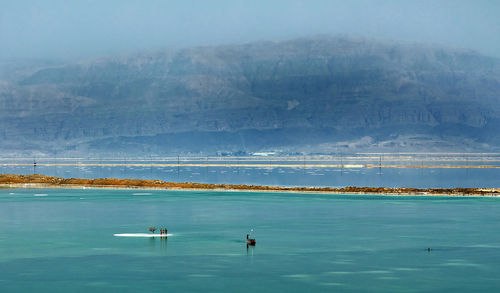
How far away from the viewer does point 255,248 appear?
119 ft

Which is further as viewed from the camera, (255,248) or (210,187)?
(210,187)

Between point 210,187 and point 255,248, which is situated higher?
point 210,187

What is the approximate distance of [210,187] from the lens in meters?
91.2

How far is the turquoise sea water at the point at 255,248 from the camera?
27.7 m

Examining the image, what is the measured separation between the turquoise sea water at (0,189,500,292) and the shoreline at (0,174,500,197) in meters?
14.6

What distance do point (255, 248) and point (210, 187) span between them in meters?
55.1

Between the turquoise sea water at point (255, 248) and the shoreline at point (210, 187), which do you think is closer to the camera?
the turquoise sea water at point (255, 248)

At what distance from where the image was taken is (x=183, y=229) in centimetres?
4525

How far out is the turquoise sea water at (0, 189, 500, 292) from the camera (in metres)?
27.7

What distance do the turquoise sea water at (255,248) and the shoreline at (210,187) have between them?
14.6m

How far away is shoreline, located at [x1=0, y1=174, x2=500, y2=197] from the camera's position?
261ft

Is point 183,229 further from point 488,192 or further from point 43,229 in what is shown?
point 488,192

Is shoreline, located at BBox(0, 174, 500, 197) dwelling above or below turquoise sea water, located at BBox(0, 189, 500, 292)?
above

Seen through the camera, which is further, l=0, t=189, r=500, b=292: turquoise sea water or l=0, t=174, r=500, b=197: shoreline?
l=0, t=174, r=500, b=197: shoreline
